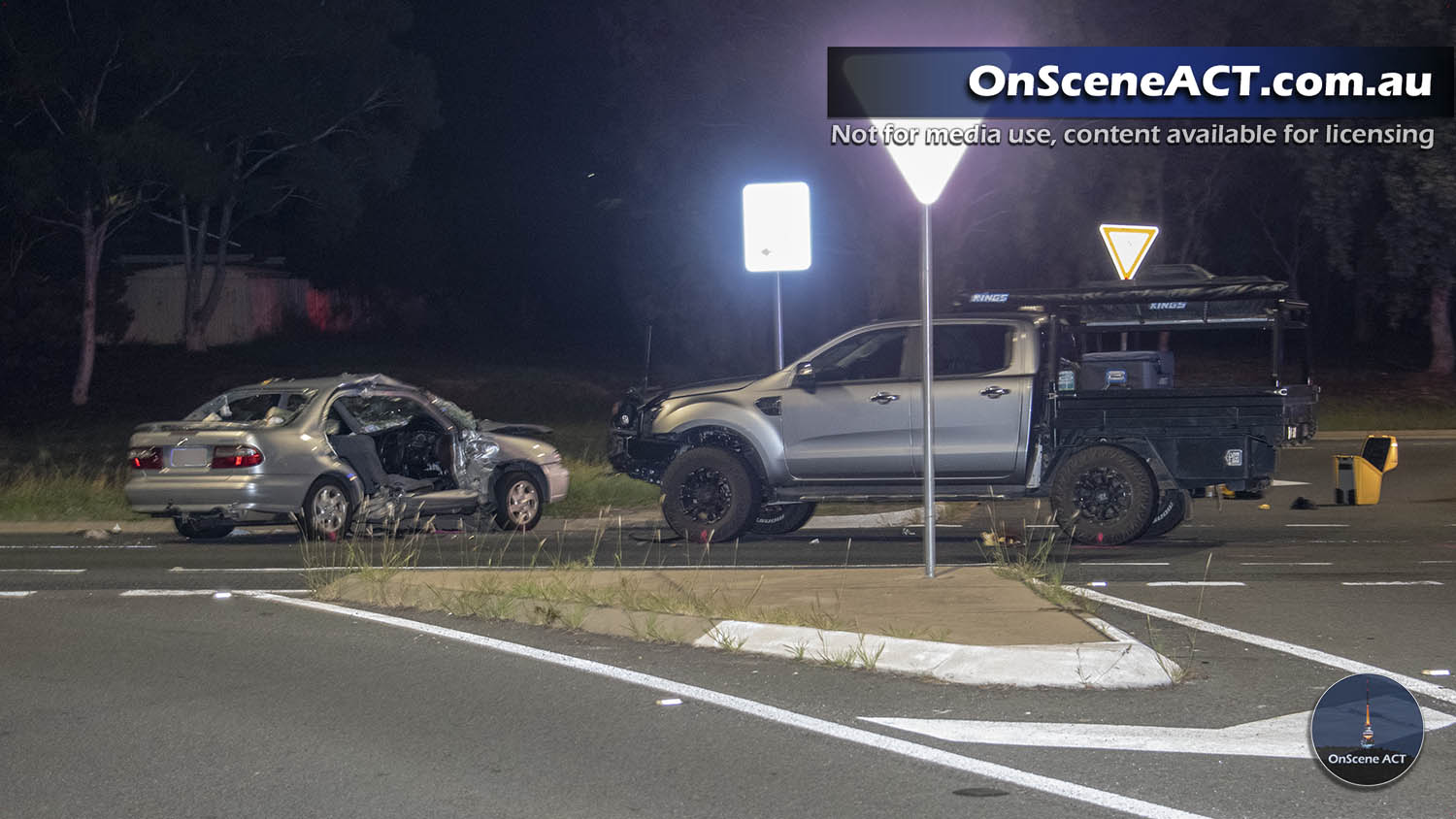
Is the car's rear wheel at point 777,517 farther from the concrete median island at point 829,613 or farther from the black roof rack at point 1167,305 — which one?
the concrete median island at point 829,613

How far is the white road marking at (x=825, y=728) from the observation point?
6.03 metres

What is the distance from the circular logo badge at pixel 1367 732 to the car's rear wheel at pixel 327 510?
34.3 ft

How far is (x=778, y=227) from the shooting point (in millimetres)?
15930

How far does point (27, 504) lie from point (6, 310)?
27352mm

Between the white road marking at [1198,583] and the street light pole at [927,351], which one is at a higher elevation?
the street light pole at [927,351]

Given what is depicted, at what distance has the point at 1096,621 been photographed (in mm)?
9242

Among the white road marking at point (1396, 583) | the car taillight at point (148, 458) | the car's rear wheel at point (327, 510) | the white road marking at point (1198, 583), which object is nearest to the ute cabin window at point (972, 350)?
the white road marking at point (1198, 583)

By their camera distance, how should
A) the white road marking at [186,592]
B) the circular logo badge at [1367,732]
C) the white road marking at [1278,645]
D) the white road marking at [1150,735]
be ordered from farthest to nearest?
the white road marking at [186,592] → the white road marking at [1278,645] → the white road marking at [1150,735] → the circular logo badge at [1367,732]

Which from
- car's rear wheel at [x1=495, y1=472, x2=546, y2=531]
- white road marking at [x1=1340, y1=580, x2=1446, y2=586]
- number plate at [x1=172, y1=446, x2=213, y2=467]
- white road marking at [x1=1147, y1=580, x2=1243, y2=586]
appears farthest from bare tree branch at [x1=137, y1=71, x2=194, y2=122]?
white road marking at [x1=1340, y1=580, x2=1446, y2=586]

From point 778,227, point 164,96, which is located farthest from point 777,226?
point 164,96

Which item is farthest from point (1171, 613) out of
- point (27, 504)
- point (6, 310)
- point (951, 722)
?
point (6, 310)

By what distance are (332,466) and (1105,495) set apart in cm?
704

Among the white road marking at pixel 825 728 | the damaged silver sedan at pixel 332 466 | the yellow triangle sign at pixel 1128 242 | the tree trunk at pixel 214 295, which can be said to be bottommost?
the white road marking at pixel 825 728

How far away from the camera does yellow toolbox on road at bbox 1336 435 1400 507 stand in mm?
18016
